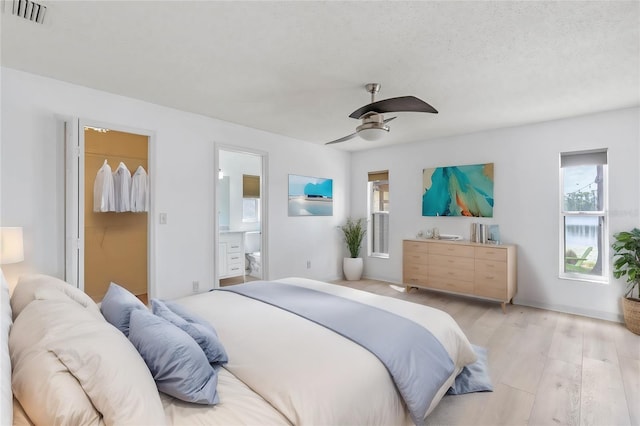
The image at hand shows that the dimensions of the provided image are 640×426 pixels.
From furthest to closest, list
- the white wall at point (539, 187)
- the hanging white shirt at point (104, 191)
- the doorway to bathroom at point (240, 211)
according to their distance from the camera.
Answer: the doorway to bathroom at point (240, 211) < the hanging white shirt at point (104, 191) < the white wall at point (539, 187)

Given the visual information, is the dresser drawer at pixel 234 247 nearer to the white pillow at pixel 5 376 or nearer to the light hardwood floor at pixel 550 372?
the light hardwood floor at pixel 550 372

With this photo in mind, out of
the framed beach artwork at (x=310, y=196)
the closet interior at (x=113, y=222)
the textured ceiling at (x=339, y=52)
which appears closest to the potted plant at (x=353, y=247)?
the framed beach artwork at (x=310, y=196)

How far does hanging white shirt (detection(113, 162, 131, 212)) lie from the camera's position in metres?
4.23

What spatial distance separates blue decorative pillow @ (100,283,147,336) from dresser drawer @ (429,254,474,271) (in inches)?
154

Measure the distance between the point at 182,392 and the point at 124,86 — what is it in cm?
295

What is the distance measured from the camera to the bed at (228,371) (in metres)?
0.96

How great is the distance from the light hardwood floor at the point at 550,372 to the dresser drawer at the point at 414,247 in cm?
104

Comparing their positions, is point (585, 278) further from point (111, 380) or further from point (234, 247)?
point (234, 247)

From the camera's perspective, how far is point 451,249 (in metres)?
4.39

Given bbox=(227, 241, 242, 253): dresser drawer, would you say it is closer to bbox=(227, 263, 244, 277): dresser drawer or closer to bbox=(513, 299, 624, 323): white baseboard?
bbox=(227, 263, 244, 277): dresser drawer

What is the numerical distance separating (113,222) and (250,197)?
8.11 ft

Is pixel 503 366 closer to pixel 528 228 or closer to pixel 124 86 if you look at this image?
pixel 528 228

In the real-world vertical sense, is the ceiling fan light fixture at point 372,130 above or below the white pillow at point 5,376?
above

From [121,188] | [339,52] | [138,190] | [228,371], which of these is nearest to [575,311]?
[339,52]
